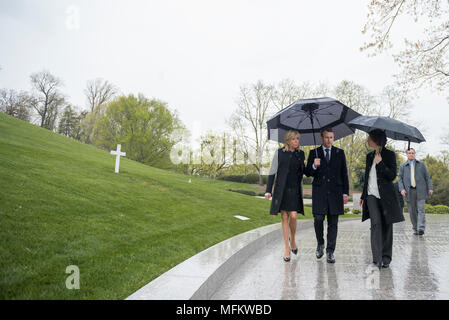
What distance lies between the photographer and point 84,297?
2.89 metres

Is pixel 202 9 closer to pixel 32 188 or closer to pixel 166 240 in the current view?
pixel 32 188

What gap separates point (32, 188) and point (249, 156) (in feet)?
121

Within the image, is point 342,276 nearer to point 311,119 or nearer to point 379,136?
point 379,136

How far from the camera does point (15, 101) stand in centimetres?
3894

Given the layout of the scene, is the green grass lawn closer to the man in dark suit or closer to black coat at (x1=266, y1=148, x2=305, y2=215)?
black coat at (x1=266, y1=148, x2=305, y2=215)

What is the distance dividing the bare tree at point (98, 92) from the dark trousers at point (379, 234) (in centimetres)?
4943

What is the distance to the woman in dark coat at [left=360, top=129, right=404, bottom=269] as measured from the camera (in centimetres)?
479

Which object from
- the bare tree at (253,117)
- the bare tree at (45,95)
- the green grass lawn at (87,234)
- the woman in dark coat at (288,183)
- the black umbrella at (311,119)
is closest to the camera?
the green grass lawn at (87,234)

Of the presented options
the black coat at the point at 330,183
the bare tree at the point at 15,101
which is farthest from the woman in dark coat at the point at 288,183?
the bare tree at the point at 15,101

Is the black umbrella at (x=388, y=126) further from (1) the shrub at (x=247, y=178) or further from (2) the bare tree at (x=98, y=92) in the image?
(2) the bare tree at (x=98, y=92)

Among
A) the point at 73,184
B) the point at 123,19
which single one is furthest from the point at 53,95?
the point at 73,184

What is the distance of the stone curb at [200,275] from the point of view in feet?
9.40

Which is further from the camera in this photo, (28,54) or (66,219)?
(28,54)
